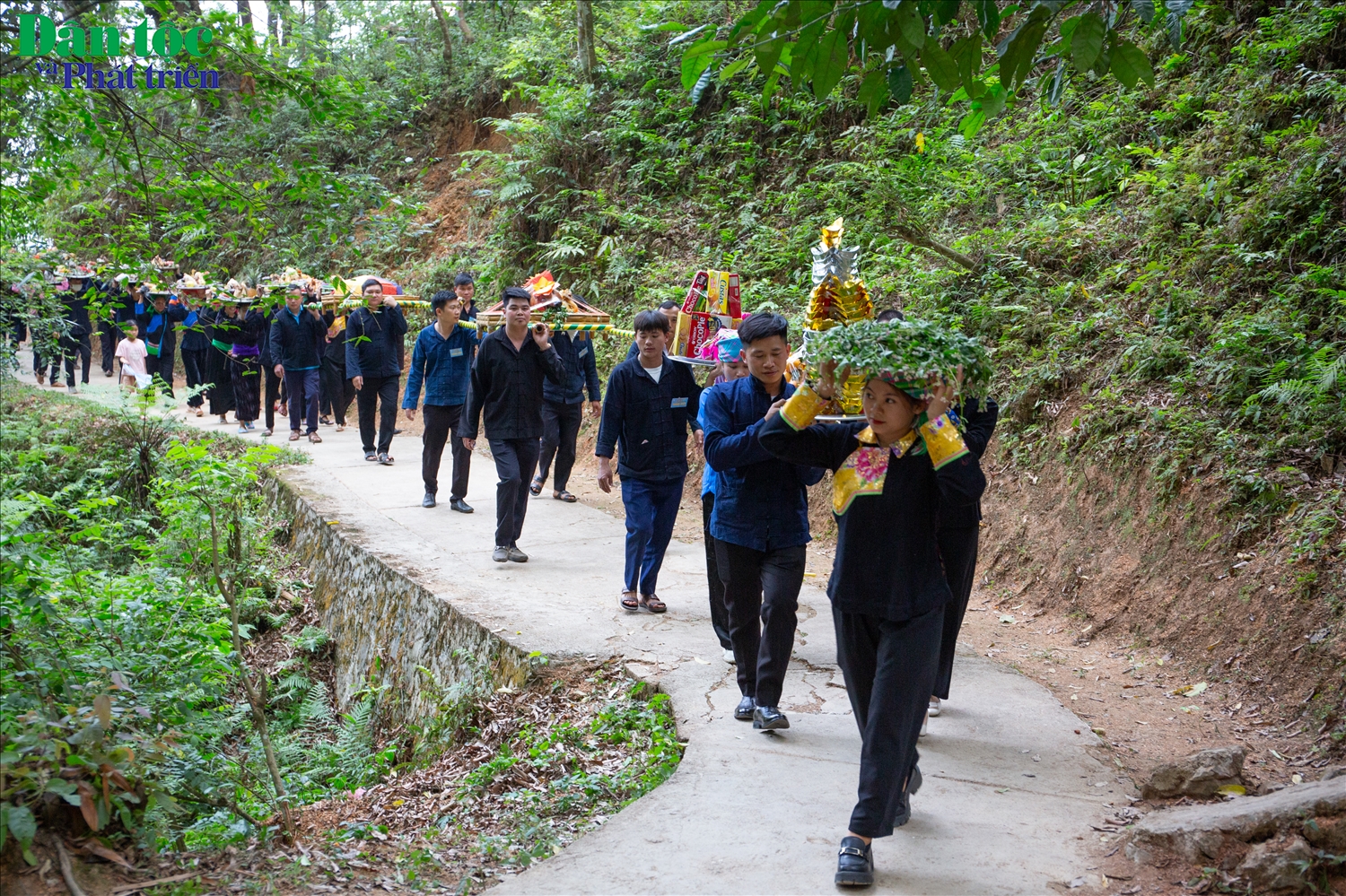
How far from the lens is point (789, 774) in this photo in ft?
14.7

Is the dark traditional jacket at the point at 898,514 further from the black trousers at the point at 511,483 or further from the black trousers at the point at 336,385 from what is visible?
the black trousers at the point at 336,385

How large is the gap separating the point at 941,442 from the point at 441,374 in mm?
7882

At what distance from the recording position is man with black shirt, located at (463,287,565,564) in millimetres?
8328

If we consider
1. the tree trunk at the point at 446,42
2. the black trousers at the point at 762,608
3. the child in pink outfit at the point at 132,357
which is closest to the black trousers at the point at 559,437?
the black trousers at the point at 762,608

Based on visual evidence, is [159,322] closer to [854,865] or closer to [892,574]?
[892,574]

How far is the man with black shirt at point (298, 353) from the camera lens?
14164 mm

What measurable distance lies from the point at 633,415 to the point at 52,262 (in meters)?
5.90

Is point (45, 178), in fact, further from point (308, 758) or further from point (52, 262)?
point (308, 758)

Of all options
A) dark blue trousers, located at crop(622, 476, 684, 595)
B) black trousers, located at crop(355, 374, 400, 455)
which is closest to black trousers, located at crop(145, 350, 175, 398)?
black trousers, located at crop(355, 374, 400, 455)

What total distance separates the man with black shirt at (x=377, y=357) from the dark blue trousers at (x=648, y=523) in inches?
250

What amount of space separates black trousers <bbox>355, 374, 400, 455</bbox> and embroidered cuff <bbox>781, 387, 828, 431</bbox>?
30.7ft

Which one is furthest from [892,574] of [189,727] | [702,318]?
[702,318]

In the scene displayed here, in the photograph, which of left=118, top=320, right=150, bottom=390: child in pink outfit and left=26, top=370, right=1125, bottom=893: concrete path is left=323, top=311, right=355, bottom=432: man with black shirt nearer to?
left=118, top=320, right=150, bottom=390: child in pink outfit

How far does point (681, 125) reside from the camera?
16938 mm
